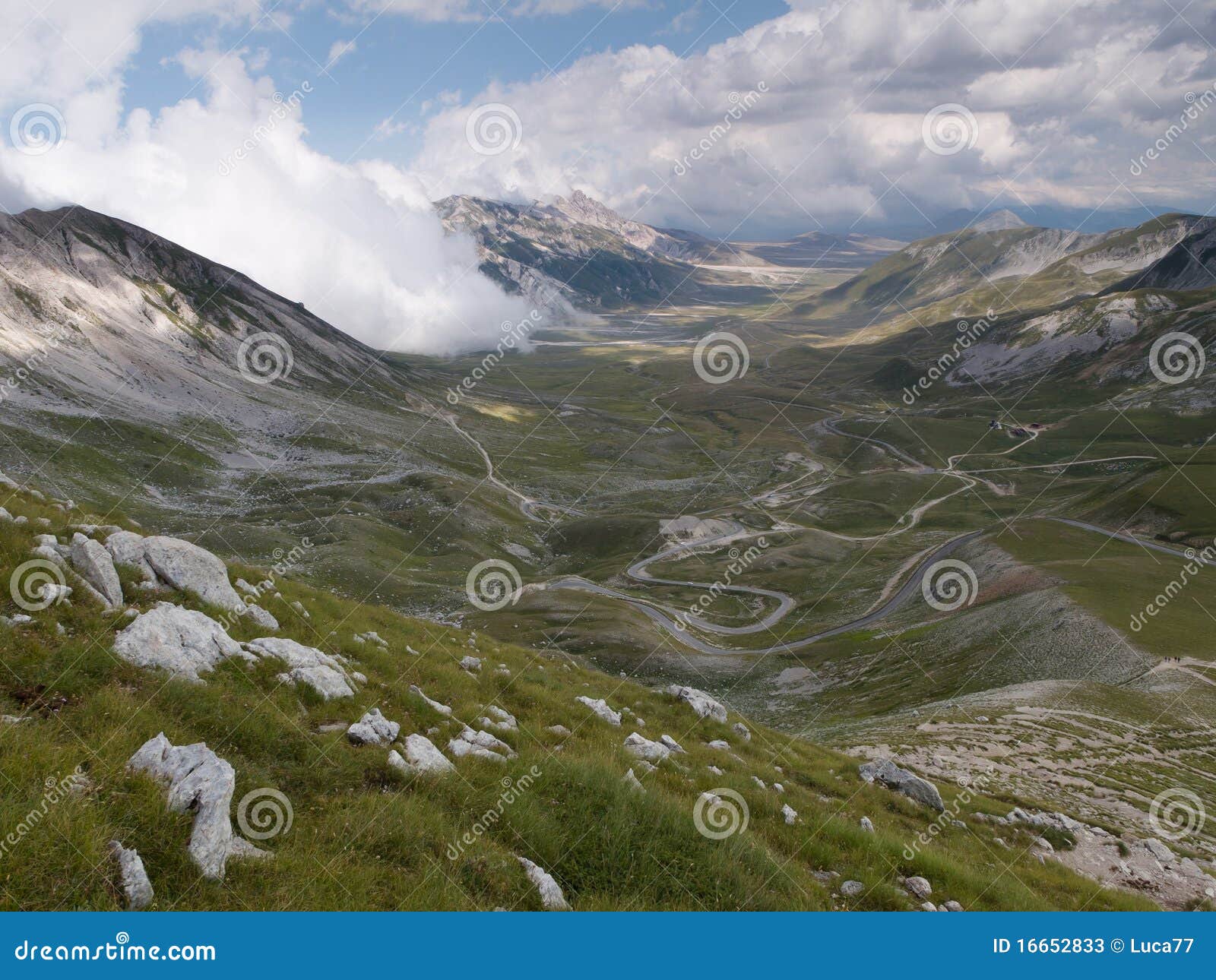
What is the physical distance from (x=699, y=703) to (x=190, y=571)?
15.8m

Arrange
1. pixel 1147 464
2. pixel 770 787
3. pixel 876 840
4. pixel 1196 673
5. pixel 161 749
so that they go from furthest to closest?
pixel 1147 464, pixel 1196 673, pixel 770 787, pixel 876 840, pixel 161 749

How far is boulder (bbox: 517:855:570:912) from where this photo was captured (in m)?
7.87

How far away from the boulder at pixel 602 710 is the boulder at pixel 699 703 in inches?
165

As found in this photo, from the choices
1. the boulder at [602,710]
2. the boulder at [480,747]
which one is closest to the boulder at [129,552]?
the boulder at [480,747]

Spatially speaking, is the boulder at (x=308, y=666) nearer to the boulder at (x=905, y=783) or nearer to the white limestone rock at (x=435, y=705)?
the white limestone rock at (x=435, y=705)

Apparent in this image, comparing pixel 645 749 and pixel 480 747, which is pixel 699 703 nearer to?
pixel 645 749

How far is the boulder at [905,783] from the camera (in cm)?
1962

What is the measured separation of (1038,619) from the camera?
72250mm

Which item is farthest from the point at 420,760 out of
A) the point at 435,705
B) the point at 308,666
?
the point at 308,666

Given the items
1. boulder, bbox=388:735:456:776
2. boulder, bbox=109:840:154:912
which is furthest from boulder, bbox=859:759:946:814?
boulder, bbox=109:840:154:912

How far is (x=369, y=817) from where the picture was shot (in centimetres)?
821

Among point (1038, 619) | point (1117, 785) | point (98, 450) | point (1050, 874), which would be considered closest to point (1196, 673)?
point (1038, 619)

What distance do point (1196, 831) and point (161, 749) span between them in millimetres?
37540

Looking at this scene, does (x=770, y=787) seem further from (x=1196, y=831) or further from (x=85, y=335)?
(x=85, y=335)
